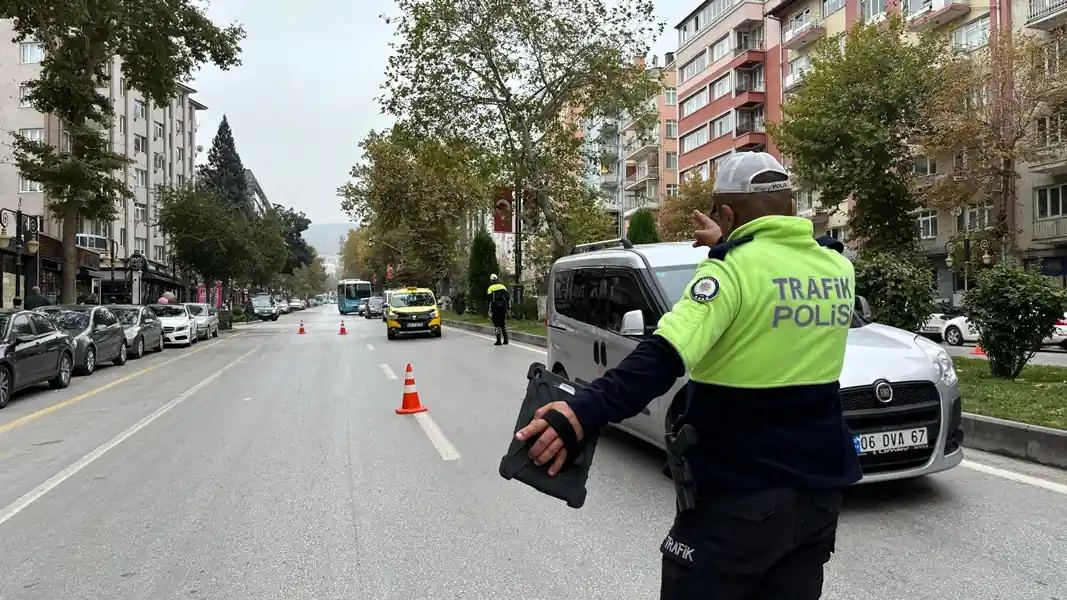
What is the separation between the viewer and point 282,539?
4902mm

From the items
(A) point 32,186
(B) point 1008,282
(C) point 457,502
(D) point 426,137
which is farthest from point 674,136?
(C) point 457,502

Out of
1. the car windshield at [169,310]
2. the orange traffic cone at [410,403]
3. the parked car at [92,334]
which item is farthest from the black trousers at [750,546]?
the car windshield at [169,310]

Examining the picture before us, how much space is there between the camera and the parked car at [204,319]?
29.9 m

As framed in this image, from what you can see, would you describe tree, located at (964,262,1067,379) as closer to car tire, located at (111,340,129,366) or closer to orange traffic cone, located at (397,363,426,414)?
orange traffic cone, located at (397,363,426,414)

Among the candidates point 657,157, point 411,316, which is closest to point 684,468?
point 411,316

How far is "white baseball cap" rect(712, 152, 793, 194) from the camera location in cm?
223

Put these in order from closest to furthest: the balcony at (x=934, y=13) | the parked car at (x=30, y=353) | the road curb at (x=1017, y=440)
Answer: the road curb at (x=1017, y=440) < the parked car at (x=30, y=353) < the balcony at (x=934, y=13)

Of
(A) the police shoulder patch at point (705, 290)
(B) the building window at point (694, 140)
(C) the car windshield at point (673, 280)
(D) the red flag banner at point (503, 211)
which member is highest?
(B) the building window at point (694, 140)

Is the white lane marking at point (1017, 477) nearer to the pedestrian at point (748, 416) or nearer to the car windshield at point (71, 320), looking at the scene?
the pedestrian at point (748, 416)

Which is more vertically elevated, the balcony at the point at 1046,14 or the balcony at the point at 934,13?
the balcony at the point at 934,13

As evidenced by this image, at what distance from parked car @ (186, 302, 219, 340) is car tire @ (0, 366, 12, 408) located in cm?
1745

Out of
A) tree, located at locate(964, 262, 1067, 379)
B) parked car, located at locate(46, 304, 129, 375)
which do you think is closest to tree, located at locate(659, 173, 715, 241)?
parked car, located at locate(46, 304, 129, 375)

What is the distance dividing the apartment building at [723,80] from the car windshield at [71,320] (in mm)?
36621

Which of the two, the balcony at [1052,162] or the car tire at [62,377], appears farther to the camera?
the balcony at [1052,162]
